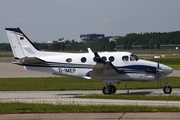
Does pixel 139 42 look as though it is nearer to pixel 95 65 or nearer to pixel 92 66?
pixel 92 66

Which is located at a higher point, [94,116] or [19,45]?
[19,45]

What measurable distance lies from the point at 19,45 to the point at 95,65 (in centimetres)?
561

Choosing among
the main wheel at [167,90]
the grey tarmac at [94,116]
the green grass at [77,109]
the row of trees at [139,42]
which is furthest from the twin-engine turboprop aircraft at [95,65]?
the row of trees at [139,42]

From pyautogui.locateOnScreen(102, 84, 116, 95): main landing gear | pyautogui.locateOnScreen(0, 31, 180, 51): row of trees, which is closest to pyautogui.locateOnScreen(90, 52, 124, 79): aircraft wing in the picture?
pyautogui.locateOnScreen(102, 84, 116, 95): main landing gear

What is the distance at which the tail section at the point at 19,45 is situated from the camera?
29.5 meters

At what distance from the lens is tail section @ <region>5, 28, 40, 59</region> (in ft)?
96.6

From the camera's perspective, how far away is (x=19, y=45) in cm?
2953

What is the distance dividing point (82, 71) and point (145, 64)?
4.02 meters

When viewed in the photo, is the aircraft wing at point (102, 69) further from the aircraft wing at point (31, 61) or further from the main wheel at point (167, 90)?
the aircraft wing at point (31, 61)

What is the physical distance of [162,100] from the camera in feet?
70.9

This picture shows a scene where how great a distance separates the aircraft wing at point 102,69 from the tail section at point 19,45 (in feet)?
14.5

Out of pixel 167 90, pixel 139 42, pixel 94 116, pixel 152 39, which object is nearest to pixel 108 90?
pixel 167 90

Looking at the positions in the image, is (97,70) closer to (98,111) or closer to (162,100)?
(162,100)

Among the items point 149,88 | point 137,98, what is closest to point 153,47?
point 149,88
